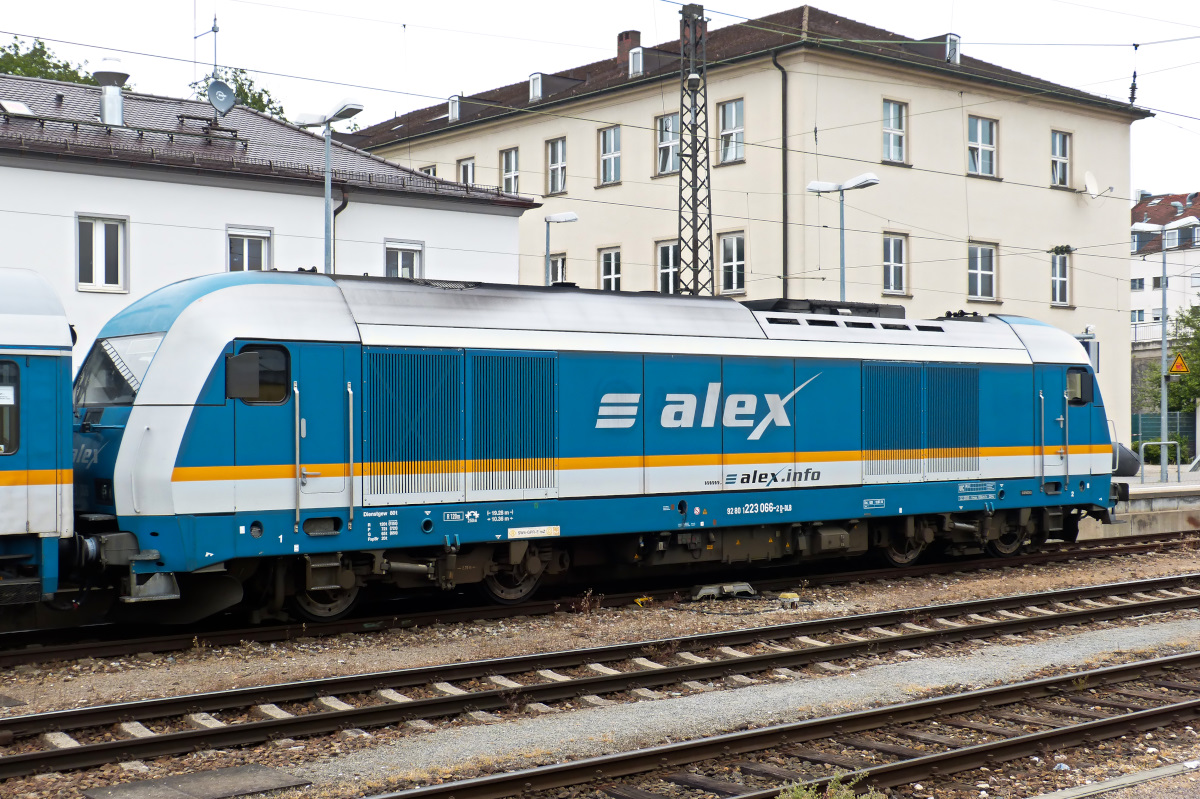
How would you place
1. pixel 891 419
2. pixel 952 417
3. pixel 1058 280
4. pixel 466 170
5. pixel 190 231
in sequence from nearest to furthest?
pixel 891 419, pixel 952 417, pixel 190 231, pixel 1058 280, pixel 466 170

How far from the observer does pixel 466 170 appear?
45.5 metres

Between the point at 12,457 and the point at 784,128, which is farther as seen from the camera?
the point at 784,128

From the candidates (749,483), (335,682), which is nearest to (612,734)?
(335,682)

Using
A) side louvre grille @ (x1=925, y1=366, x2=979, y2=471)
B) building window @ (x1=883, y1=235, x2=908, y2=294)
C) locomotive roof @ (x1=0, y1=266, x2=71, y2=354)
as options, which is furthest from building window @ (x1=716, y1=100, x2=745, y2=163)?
locomotive roof @ (x1=0, y1=266, x2=71, y2=354)

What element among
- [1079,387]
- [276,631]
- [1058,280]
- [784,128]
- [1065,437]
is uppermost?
[784,128]

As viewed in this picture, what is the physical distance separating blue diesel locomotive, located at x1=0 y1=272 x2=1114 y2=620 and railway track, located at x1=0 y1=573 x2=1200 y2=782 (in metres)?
2.33

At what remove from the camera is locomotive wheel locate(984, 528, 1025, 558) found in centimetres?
1825

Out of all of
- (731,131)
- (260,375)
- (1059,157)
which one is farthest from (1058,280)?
(260,375)

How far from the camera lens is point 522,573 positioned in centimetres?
1362

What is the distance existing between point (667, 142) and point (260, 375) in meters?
27.9

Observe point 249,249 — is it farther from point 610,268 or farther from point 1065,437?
point 1065,437

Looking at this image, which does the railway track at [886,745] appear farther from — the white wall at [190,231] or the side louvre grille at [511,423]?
the white wall at [190,231]

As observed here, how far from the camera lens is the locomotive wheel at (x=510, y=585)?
1352 centimetres

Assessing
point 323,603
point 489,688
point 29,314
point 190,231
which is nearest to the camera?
point 489,688
